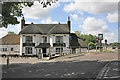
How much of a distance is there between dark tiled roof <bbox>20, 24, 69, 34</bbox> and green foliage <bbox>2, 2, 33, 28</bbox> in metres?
20.9

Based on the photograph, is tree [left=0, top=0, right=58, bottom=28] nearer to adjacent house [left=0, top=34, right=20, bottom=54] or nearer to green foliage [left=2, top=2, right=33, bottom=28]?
green foliage [left=2, top=2, right=33, bottom=28]

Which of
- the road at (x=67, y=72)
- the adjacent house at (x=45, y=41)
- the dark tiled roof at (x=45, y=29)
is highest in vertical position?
the dark tiled roof at (x=45, y=29)

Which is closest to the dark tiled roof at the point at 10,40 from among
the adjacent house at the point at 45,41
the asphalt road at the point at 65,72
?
the adjacent house at the point at 45,41

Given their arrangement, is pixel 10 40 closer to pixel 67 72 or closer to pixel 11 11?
pixel 11 11

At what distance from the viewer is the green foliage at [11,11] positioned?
603 inches

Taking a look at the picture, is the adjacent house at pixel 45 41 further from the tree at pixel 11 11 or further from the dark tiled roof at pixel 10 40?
the tree at pixel 11 11

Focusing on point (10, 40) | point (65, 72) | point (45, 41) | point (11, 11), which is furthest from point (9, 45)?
point (65, 72)

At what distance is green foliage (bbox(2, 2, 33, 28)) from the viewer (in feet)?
50.2

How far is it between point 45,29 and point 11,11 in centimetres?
2347

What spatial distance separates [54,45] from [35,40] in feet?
18.2

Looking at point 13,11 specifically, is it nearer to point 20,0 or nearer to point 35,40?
point 20,0

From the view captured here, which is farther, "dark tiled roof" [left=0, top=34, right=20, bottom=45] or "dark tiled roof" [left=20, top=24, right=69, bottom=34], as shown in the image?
"dark tiled roof" [left=0, top=34, right=20, bottom=45]

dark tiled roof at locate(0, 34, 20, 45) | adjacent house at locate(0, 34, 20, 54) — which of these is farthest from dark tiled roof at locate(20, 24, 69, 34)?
adjacent house at locate(0, 34, 20, 54)

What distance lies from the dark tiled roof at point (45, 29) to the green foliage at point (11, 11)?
68.5 ft
